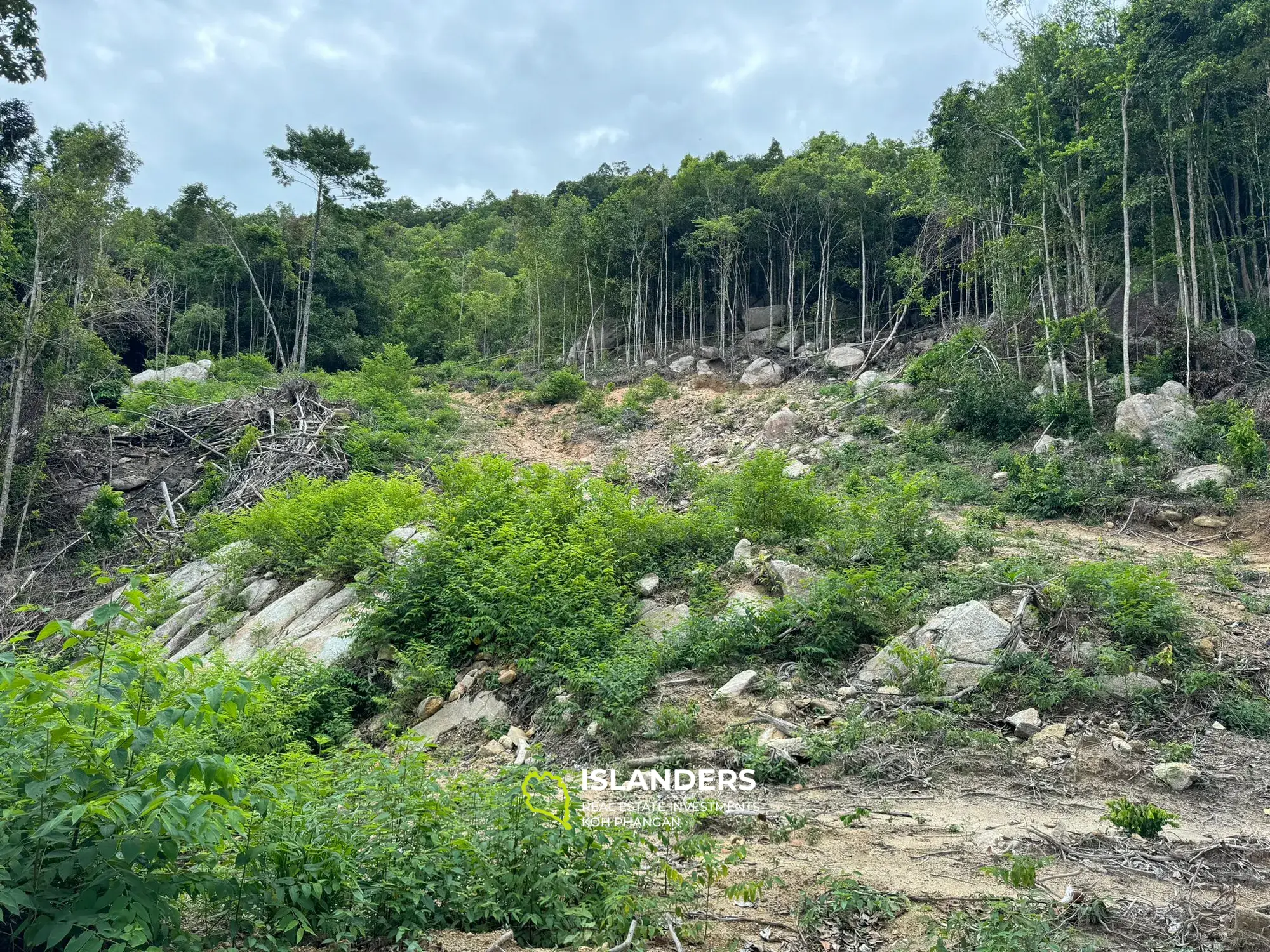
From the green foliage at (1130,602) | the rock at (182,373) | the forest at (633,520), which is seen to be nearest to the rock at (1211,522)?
the forest at (633,520)

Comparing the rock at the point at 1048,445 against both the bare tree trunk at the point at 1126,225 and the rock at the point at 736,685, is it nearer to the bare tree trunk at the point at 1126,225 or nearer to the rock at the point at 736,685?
the bare tree trunk at the point at 1126,225

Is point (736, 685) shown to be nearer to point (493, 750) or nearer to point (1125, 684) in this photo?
point (493, 750)

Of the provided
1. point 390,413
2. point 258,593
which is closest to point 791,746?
point 258,593

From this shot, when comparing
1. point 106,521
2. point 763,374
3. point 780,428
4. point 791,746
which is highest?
point 763,374

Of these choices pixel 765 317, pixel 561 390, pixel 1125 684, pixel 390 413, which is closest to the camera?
pixel 1125 684

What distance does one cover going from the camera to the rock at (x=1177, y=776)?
4.68 metres

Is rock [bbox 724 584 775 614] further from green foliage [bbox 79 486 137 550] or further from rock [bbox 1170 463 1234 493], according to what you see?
green foliage [bbox 79 486 137 550]

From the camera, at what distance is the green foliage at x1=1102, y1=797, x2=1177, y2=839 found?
3.99 meters

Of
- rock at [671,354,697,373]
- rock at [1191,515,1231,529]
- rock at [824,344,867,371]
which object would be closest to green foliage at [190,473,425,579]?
rock at [1191,515,1231,529]

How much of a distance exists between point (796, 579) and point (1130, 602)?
283 cm

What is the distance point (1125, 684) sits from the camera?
18.6 ft

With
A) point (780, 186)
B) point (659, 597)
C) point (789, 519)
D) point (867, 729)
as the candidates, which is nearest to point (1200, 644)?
point (867, 729)

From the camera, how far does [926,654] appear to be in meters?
6.01

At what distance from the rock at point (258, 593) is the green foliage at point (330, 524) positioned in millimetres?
224
